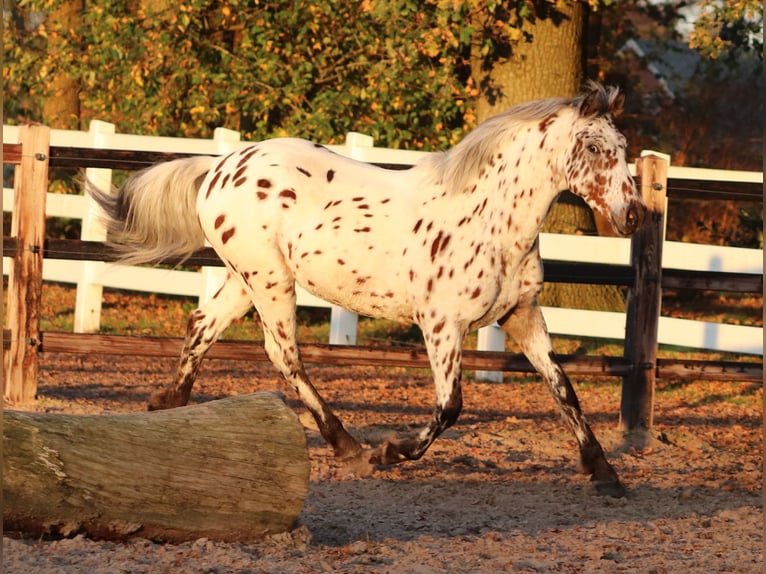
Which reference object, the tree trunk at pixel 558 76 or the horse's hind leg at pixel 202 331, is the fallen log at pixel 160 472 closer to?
the horse's hind leg at pixel 202 331

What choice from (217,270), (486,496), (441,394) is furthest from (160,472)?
(217,270)

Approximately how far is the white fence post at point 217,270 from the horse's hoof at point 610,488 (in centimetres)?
508

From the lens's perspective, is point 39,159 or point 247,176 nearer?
point 247,176

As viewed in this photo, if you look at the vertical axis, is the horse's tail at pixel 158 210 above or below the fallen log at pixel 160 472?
above

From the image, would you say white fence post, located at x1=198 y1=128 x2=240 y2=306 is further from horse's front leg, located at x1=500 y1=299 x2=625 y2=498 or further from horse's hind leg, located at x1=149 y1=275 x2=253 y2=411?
horse's front leg, located at x1=500 y1=299 x2=625 y2=498

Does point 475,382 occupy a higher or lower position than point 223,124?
lower

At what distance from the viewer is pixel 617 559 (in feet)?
14.6

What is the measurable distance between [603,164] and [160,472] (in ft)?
8.30

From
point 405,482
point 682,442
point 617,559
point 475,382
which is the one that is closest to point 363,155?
point 475,382

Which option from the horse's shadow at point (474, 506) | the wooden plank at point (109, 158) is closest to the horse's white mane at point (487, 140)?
the horse's shadow at point (474, 506)

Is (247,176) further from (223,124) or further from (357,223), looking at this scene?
(223,124)

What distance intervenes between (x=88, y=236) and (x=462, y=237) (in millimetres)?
5744

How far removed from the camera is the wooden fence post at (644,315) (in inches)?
288

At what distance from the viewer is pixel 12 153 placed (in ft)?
24.5
